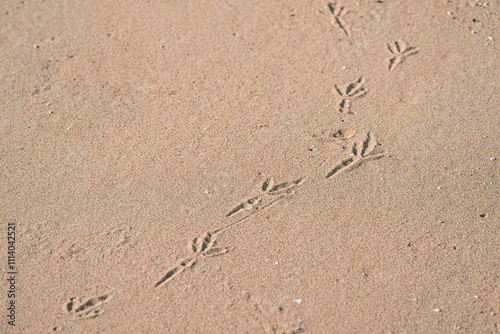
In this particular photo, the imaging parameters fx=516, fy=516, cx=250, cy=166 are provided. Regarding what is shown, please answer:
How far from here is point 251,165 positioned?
3834 mm

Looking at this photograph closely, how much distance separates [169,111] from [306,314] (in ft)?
6.77

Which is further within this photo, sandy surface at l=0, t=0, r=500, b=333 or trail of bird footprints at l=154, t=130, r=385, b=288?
trail of bird footprints at l=154, t=130, r=385, b=288

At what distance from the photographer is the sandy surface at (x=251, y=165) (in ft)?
10.1

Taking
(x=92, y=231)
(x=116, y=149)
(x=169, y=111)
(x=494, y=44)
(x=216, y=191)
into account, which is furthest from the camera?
(x=494, y=44)

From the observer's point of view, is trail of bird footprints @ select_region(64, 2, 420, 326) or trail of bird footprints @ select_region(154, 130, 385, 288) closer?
trail of bird footprints @ select_region(64, 2, 420, 326)

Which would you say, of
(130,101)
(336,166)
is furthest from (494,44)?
(130,101)

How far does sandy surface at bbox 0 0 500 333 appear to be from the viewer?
3.08m

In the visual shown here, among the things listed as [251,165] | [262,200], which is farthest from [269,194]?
[251,165]

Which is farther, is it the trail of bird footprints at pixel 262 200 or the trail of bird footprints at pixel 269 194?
the trail of bird footprints at pixel 262 200

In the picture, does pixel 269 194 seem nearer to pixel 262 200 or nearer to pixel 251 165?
pixel 262 200

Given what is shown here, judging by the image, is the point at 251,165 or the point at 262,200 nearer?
the point at 262,200

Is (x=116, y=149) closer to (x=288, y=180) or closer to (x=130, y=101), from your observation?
(x=130, y=101)

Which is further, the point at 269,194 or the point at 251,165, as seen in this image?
the point at 251,165

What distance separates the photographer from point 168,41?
16.1 feet
